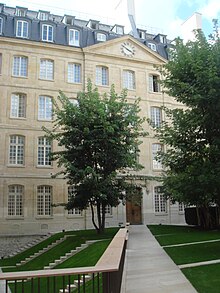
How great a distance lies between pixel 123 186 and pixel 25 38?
15161 millimetres

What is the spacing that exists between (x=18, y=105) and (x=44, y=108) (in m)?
2.00

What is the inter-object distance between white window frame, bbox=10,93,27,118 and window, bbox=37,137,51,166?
8.08 ft

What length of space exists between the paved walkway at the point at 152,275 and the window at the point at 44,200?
14.2 m

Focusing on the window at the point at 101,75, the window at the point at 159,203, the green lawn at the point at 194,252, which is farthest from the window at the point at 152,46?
the green lawn at the point at 194,252

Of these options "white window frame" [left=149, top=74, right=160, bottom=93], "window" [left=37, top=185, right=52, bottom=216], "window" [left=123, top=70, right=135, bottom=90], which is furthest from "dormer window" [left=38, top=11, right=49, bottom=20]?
"window" [left=37, top=185, right=52, bottom=216]

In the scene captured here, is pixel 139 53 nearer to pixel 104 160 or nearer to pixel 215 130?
pixel 104 160

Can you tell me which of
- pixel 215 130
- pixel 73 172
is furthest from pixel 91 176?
pixel 215 130

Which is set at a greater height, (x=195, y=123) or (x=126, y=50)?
(x=126, y=50)

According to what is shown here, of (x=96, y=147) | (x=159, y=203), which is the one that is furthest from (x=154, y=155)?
(x=96, y=147)

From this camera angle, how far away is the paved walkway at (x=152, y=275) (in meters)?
7.14

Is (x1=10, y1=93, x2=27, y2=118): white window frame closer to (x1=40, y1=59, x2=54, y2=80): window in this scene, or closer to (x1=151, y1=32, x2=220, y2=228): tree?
(x1=40, y1=59, x2=54, y2=80): window

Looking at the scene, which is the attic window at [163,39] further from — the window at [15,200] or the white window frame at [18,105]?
the window at [15,200]

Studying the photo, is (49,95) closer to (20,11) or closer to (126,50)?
(126,50)

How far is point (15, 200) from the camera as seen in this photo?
24.9 metres
